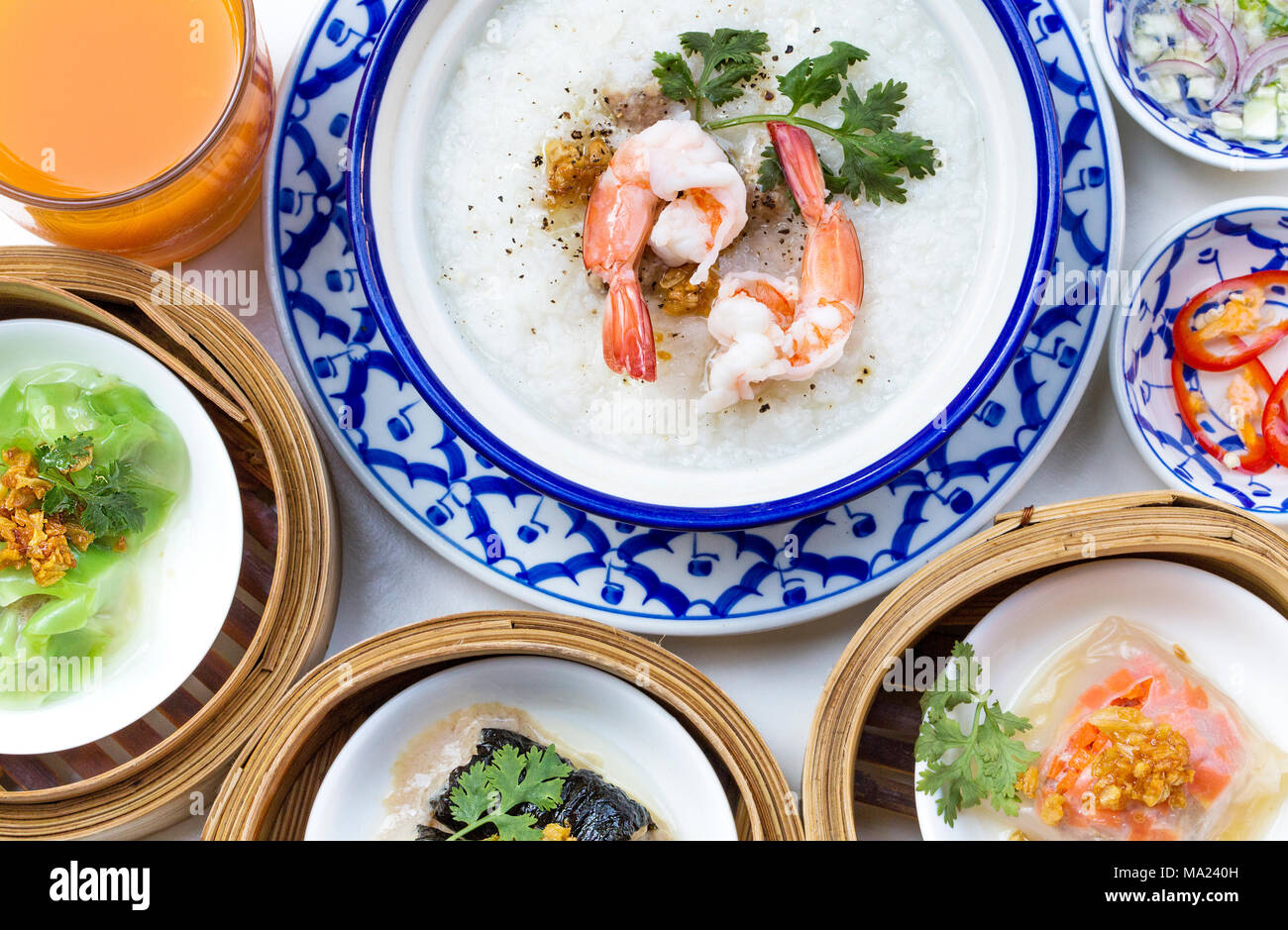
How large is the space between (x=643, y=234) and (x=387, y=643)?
2.85 ft

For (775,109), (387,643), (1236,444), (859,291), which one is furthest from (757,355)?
(1236,444)

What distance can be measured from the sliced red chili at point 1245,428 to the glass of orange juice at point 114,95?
6.43 feet

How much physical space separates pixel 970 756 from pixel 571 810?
29.1 inches

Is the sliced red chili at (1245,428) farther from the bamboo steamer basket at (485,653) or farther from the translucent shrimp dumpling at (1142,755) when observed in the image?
the bamboo steamer basket at (485,653)

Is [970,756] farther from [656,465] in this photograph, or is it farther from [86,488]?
[86,488]

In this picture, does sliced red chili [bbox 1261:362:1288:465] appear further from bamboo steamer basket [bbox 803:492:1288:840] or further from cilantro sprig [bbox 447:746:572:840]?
cilantro sprig [bbox 447:746:572:840]

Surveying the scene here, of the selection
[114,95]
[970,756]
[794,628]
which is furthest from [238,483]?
[970,756]

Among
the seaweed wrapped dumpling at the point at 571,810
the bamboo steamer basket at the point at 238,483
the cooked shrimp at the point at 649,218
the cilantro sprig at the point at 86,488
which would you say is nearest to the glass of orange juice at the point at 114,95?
the bamboo steamer basket at the point at 238,483

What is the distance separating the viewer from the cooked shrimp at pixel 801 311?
1873mm

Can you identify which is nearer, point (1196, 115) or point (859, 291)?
point (859, 291)

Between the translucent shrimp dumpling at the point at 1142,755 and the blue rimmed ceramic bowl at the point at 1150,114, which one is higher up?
the blue rimmed ceramic bowl at the point at 1150,114

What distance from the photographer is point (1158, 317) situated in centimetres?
228
